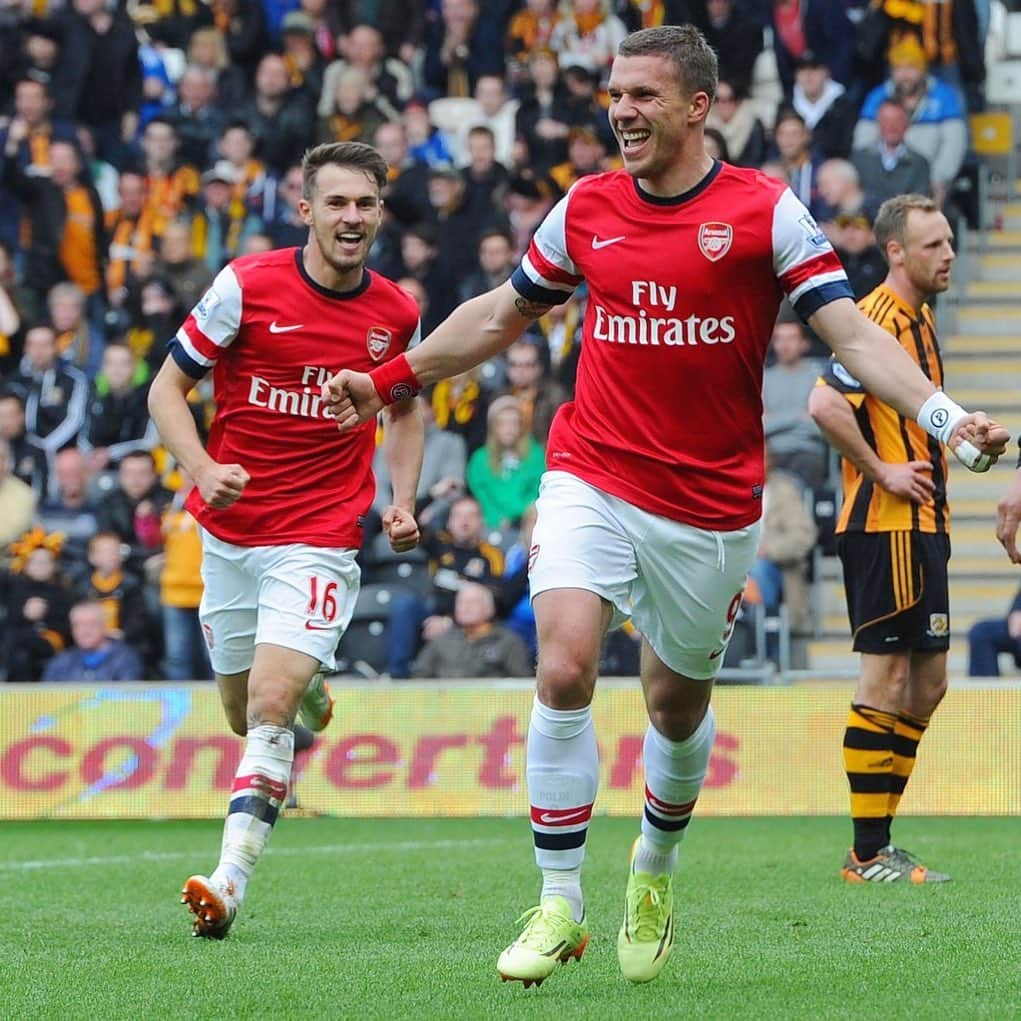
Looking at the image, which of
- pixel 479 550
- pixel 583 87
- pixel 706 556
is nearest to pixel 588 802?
pixel 706 556

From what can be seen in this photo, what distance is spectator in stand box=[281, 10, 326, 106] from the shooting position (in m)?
19.6

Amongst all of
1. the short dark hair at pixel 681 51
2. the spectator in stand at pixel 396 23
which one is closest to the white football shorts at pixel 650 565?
the short dark hair at pixel 681 51

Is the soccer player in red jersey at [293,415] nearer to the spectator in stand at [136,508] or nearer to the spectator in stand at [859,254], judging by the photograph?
the spectator in stand at [136,508]

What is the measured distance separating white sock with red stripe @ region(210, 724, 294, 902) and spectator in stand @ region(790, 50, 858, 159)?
37.0 feet

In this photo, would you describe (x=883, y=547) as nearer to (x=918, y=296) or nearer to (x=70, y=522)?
(x=918, y=296)

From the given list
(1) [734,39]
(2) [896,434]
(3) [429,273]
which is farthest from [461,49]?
(2) [896,434]

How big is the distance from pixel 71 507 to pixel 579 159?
5.04 m

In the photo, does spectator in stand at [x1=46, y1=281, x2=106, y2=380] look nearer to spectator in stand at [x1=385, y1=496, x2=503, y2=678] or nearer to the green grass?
spectator in stand at [x1=385, y1=496, x2=503, y2=678]

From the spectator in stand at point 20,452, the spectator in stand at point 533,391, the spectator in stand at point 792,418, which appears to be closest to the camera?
the spectator in stand at point 792,418

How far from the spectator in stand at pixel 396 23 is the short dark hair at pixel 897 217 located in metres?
11.9

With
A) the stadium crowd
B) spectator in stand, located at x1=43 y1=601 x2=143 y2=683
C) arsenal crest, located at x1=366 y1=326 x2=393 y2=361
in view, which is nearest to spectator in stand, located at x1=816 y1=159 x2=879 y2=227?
the stadium crowd

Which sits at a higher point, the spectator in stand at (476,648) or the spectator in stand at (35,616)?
the spectator in stand at (476,648)

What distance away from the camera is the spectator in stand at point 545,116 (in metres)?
18.0

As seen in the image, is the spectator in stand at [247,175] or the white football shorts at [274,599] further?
the spectator in stand at [247,175]
